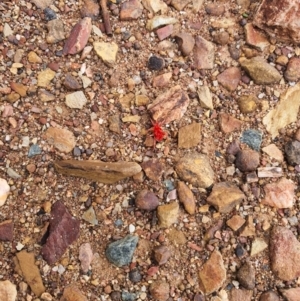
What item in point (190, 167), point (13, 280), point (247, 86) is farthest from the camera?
point (247, 86)

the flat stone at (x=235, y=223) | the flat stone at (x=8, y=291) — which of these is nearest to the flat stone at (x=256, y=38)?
the flat stone at (x=235, y=223)

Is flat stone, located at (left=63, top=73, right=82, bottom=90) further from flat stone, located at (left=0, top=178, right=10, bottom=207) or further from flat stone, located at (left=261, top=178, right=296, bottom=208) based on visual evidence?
flat stone, located at (left=261, top=178, right=296, bottom=208)

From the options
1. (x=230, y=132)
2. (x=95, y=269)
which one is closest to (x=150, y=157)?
(x=230, y=132)

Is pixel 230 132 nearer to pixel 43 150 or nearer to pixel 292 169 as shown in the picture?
pixel 292 169

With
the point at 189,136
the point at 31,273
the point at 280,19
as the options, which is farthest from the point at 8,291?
the point at 280,19

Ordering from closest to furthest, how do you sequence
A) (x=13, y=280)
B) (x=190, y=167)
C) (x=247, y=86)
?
(x=13, y=280) < (x=190, y=167) < (x=247, y=86)

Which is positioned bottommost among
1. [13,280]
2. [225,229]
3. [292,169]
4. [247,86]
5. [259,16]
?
[13,280]

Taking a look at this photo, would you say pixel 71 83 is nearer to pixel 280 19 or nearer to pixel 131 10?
pixel 131 10

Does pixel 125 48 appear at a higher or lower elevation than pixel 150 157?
higher
